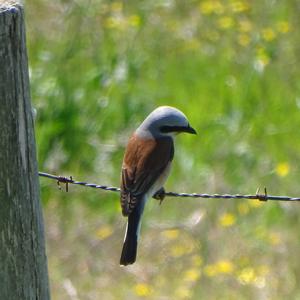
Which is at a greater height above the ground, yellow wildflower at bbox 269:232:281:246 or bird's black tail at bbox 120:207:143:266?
bird's black tail at bbox 120:207:143:266

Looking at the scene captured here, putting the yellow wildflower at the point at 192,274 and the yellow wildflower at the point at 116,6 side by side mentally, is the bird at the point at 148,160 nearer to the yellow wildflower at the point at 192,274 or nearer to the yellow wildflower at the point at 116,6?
the yellow wildflower at the point at 192,274

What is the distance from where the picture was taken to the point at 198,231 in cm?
737

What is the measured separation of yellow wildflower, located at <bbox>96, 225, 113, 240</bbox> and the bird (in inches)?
58.9

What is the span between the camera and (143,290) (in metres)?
6.87

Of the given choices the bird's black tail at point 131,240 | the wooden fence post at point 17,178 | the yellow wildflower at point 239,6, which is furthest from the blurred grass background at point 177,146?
the wooden fence post at point 17,178

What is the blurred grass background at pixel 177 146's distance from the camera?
701 centimetres

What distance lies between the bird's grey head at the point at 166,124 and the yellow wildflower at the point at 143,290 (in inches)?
55.9

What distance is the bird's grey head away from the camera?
18.4 ft

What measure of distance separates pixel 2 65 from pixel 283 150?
523cm

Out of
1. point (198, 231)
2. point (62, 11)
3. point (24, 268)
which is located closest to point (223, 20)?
point (62, 11)

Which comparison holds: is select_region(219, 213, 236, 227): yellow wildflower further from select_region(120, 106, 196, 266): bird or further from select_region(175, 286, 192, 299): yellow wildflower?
select_region(120, 106, 196, 266): bird

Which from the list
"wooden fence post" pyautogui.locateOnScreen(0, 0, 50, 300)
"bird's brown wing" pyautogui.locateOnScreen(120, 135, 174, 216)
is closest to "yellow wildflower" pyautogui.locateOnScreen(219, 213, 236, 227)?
"bird's brown wing" pyautogui.locateOnScreen(120, 135, 174, 216)

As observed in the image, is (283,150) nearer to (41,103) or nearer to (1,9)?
(41,103)

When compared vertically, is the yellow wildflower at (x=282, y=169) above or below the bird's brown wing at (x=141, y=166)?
below
